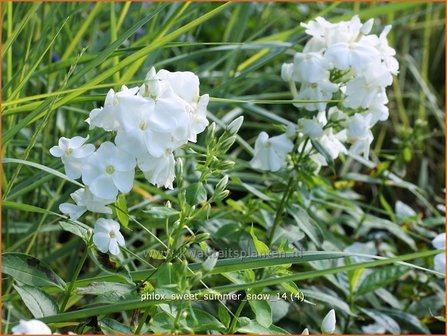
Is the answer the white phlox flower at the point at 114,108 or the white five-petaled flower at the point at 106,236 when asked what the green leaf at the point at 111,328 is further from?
the white phlox flower at the point at 114,108

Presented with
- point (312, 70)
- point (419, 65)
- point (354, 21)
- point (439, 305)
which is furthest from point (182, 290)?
point (419, 65)

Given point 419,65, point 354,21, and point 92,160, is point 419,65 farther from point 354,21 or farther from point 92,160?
point 92,160

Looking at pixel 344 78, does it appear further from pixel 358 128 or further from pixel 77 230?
pixel 77 230

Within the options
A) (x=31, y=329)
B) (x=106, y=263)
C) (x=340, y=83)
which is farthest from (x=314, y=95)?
(x=31, y=329)

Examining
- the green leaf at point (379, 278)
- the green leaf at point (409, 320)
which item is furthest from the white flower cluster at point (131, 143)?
the green leaf at point (409, 320)

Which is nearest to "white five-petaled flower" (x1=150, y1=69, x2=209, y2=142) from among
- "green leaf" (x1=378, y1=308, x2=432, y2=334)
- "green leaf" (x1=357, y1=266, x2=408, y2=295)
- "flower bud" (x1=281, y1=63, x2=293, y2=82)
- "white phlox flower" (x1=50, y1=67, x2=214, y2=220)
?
"white phlox flower" (x1=50, y1=67, x2=214, y2=220)
